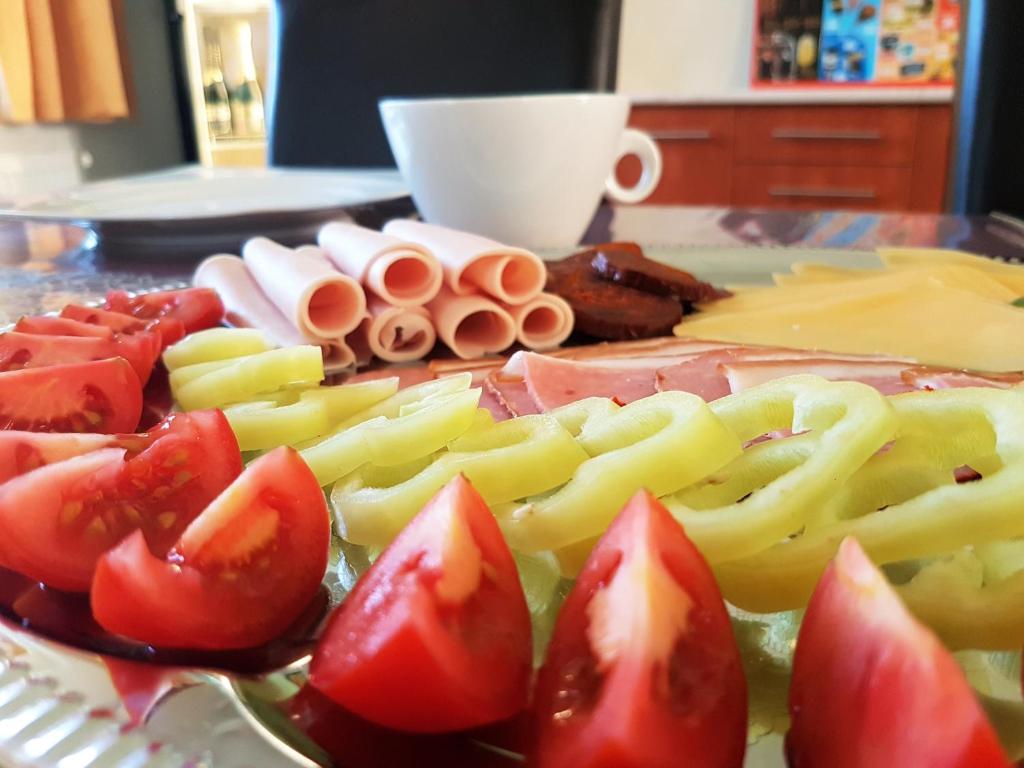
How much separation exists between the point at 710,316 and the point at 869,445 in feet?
1.94

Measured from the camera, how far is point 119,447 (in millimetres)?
515

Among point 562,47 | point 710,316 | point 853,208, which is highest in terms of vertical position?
point 562,47

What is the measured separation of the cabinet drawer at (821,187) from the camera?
3641mm

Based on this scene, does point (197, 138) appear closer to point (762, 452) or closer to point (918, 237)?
point (918, 237)

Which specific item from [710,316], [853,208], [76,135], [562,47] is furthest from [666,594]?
[76,135]

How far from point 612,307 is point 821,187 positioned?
3.12 meters

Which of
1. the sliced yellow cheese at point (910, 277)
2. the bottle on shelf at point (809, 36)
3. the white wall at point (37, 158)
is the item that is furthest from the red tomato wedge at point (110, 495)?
the bottle on shelf at point (809, 36)

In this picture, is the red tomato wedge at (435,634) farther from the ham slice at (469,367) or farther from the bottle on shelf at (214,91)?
the bottle on shelf at (214,91)

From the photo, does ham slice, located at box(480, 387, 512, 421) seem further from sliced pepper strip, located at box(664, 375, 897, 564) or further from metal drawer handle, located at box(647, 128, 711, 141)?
metal drawer handle, located at box(647, 128, 711, 141)

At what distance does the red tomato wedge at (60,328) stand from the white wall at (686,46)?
3.78m

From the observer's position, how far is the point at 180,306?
0.95 meters

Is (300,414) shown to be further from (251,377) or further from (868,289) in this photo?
(868,289)

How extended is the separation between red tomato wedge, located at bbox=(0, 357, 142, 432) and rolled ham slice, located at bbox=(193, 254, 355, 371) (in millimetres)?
254

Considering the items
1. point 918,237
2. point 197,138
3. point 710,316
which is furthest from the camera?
point 197,138
